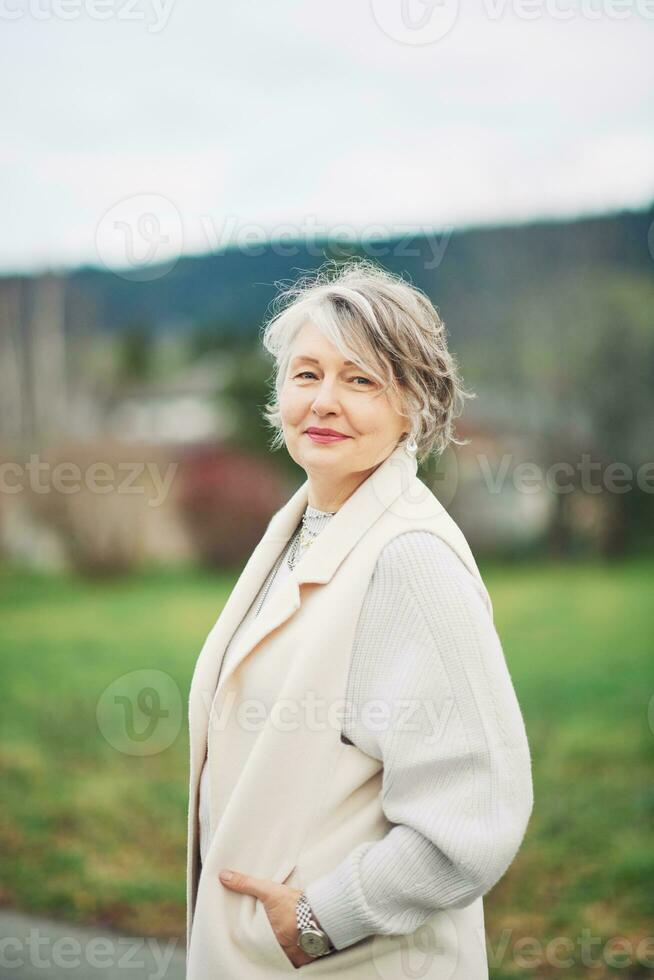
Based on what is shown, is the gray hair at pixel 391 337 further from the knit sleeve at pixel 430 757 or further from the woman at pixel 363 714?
the knit sleeve at pixel 430 757

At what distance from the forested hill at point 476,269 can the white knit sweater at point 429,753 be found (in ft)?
23.5

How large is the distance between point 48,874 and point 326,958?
3433 mm

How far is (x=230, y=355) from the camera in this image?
10781 mm

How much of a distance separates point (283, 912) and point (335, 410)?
0.84 meters

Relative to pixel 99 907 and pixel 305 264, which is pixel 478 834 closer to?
pixel 99 907

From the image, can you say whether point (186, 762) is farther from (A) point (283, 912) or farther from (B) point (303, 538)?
(A) point (283, 912)

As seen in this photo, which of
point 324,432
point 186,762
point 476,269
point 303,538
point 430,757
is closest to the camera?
point 430,757

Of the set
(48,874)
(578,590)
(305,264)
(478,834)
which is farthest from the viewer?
(578,590)

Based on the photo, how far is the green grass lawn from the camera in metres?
4.00

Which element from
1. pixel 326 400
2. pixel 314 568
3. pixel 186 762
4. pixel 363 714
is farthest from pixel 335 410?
pixel 186 762

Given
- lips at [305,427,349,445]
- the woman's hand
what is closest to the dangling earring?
lips at [305,427,349,445]

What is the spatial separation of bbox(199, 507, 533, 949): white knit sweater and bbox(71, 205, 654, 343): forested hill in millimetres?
7150

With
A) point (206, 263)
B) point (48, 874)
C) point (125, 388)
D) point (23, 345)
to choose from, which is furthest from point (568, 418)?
point (48, 874)

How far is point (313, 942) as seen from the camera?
152 centimetres
